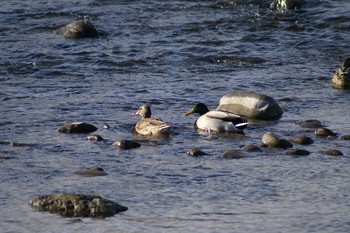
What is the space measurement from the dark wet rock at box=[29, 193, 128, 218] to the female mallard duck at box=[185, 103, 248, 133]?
9.57 feet

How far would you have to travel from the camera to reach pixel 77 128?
35.2 ft

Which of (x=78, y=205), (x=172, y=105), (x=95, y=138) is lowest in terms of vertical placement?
(x=172, y=105)

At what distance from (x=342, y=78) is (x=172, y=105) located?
228 centimetres

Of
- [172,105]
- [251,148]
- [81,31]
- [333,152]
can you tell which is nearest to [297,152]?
[333,152]

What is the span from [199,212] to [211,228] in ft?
1.31

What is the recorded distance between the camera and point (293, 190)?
8578mm

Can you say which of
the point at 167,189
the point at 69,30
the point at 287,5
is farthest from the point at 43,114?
the point at 287,5

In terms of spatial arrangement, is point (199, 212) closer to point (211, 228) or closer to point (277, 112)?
point (211, 228)

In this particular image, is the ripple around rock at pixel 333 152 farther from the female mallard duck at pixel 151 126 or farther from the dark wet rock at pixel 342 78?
the dark wet rock at pixel 342 78

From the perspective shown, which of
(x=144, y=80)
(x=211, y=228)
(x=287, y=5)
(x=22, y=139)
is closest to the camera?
(x=211, y=228)

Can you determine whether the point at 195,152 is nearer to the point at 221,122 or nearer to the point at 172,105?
the point at 221,122

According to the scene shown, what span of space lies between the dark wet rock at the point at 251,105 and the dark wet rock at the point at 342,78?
5.63ft

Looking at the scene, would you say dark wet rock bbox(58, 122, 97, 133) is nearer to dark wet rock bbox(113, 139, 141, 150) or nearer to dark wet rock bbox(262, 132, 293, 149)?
dark wet rock bbox(113, 139, 141, 150)

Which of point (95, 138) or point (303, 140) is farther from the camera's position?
point (95, 138)
